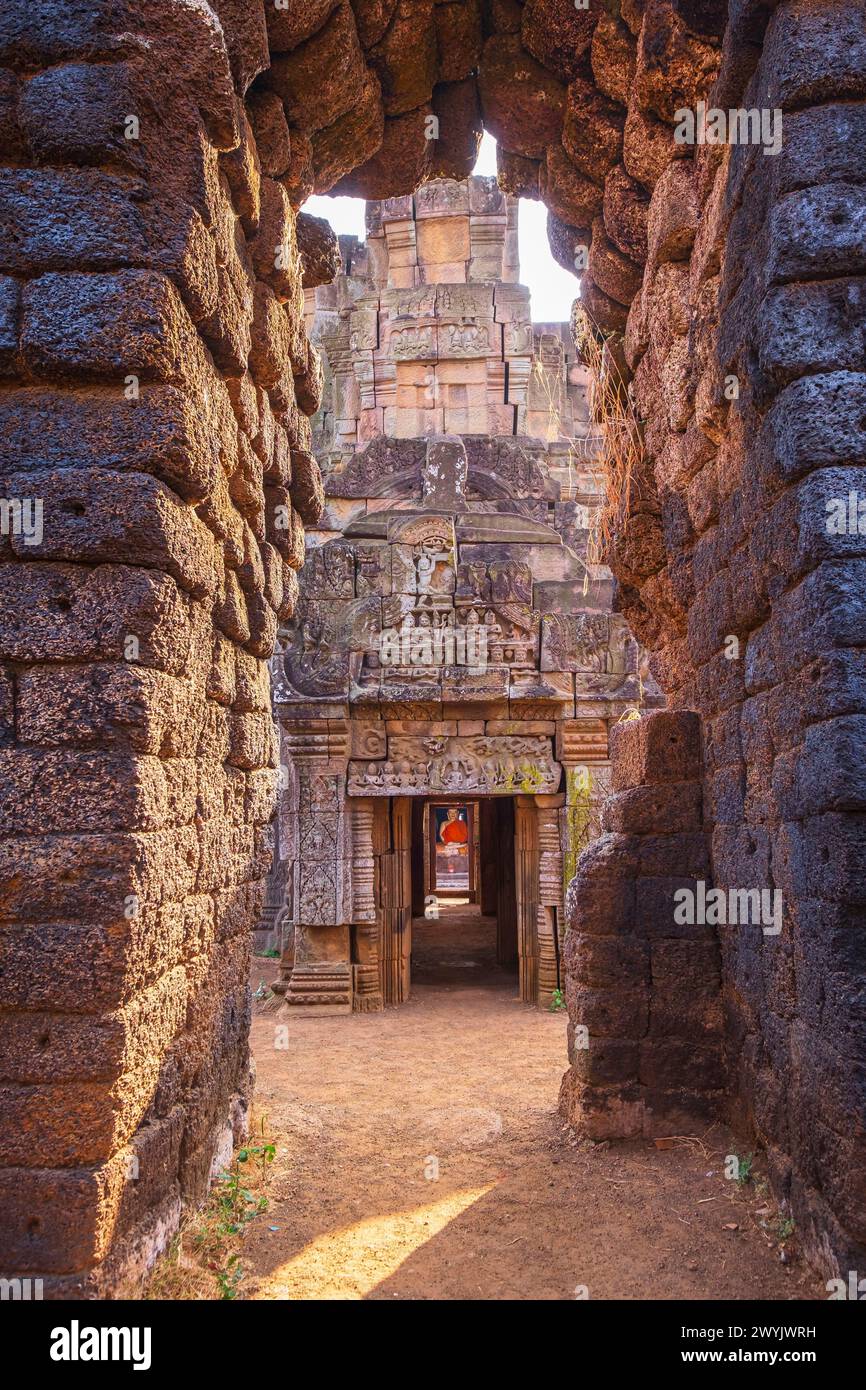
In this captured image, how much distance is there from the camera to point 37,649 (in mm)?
2627

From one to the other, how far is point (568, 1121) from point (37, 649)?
3876 mm

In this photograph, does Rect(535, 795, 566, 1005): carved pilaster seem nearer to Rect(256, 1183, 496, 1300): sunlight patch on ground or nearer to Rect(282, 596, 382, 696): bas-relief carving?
Rect(282, 596, 382, 696): bas-relief carving

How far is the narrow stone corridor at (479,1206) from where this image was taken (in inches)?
131

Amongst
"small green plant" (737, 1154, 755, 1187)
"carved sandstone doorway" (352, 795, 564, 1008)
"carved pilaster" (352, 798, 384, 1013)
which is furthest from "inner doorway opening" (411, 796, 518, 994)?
"small green plant" (737, 1154, 755, 1187)

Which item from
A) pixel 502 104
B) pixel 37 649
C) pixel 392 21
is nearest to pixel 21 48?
pixel 37 649

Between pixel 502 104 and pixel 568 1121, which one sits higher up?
pixel 502 104

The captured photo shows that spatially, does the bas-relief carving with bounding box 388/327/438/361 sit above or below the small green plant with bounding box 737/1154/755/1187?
above

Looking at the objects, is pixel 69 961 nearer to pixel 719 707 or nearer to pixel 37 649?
pixel 37 649

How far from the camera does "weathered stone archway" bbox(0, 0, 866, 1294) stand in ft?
8.46

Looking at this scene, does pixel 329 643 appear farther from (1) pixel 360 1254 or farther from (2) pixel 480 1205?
(1) pixel 360 1254

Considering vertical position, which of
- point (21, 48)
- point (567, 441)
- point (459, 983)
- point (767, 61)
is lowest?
point (459, 983)

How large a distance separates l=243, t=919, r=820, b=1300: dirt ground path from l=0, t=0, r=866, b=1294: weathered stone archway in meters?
0.40

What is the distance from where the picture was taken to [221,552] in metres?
3.59

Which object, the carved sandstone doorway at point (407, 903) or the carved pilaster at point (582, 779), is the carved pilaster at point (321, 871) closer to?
the carved sandstone doorway at point (407, 903)
